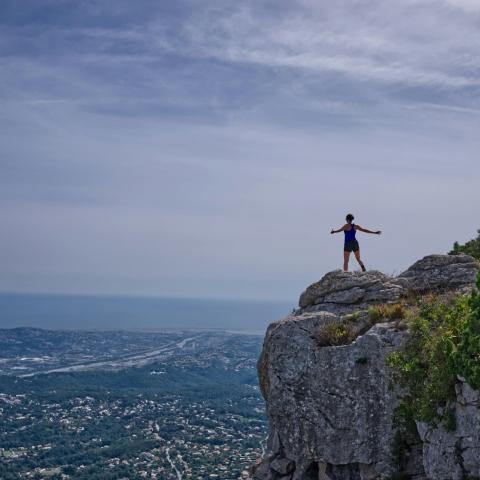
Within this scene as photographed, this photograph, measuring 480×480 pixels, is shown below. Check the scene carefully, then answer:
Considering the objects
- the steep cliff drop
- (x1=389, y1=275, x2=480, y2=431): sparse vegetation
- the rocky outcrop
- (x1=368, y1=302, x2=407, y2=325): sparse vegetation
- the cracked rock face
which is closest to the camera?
the rocky outcrop

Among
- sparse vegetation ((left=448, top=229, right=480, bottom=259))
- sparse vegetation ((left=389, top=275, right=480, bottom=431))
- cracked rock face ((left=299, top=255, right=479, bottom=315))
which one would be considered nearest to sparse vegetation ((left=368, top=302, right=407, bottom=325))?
sparse vegetation ((left=389, top=275, right=480, bottom=431))

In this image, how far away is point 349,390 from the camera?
15.2 m

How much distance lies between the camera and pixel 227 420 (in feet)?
444

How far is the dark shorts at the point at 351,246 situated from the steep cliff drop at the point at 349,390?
215 cm

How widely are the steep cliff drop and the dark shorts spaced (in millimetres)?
2151

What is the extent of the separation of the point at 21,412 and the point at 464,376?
5931 inches

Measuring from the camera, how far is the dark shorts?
20.4 metres

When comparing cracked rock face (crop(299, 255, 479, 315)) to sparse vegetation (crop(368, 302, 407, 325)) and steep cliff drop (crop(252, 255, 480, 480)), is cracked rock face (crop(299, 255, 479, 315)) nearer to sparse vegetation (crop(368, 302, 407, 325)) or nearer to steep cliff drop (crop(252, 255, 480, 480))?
steep cliff drop (crop(252, 255, 480, 480))

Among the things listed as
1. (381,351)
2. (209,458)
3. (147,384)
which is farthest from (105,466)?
(381,351)

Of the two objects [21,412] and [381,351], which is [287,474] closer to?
[381,351]

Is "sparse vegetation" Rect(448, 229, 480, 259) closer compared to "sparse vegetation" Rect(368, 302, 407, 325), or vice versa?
"sparse vegetation" Rect(368, 302, 407, 325)

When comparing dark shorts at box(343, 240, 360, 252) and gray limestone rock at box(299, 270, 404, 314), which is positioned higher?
dark shorts at box(343, 240, 360, 252)

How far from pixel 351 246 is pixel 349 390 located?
631cm

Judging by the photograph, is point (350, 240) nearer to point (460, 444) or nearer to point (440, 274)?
point (440, 274)
